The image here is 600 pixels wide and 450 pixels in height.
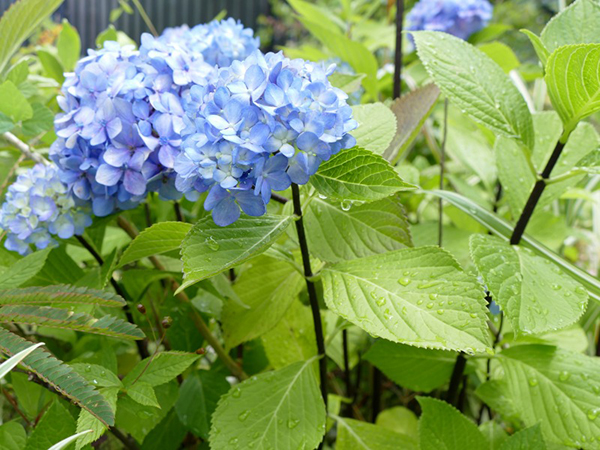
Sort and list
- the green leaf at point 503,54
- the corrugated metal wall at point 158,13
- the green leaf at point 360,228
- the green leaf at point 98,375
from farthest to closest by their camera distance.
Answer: the corrugated metal wall at point 158,13
the green leaf at point 503,54
the green leaf at point 360,228
the green leaf at point 98,375

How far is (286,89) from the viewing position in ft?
1.75

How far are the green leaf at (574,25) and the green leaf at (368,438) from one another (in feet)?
1.89

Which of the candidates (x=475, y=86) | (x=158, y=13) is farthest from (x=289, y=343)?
(x=158, y=13)

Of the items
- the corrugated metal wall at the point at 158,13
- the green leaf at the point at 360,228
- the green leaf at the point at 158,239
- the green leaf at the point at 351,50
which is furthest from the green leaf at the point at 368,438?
the corrugated metal wall at the point at 158,13

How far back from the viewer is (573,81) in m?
0.63

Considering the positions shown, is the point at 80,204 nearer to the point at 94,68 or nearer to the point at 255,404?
the point at 94,68

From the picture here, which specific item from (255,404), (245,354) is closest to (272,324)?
→ (255,404)

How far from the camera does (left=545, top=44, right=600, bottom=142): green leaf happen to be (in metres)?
0.59

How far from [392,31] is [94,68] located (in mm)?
1162

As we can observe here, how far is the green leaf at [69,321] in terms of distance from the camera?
1.80ft

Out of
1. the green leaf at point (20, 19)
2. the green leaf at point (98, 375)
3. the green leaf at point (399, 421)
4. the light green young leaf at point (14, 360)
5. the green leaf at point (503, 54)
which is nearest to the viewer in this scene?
the light green young leaf at point (14, 360)

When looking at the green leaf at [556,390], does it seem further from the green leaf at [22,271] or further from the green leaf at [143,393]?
the green leaf at [22,271]

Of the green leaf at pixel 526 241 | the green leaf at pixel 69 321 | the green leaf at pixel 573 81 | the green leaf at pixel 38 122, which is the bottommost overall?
the green leaf at pixel 526 241

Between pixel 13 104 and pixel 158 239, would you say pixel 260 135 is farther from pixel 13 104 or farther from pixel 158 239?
pixel 13 104
